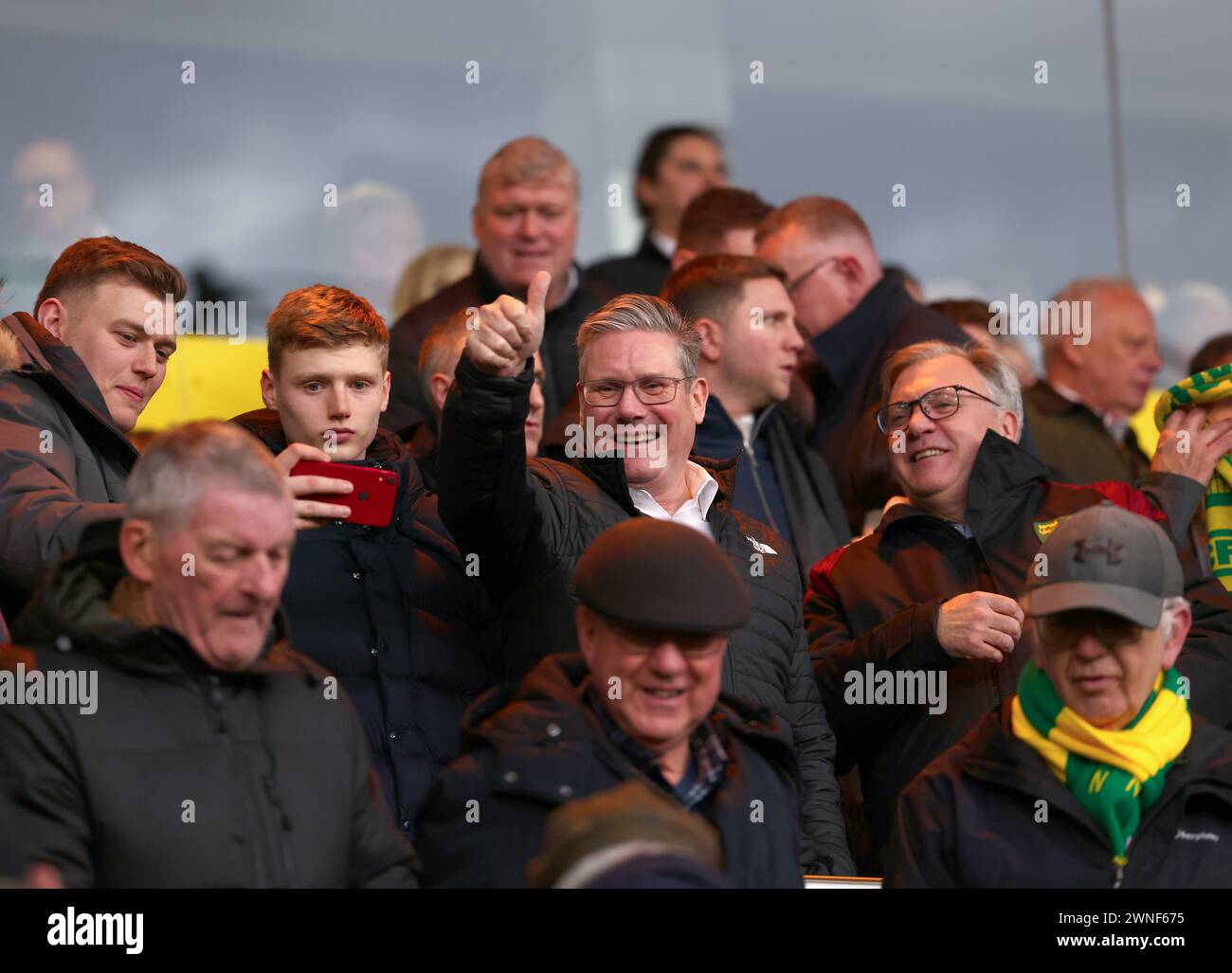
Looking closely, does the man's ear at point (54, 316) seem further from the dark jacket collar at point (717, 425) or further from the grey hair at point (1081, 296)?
the grey hair at point (1081, 296)

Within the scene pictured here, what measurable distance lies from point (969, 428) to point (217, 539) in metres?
2.56

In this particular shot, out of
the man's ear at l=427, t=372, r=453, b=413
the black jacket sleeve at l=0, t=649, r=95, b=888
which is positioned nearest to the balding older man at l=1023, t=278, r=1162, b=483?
the man's ear at l=427, t=372, r=453, b=413

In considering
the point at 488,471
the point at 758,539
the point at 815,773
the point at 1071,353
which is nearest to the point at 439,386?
the point at 758,539

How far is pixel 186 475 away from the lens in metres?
3.22

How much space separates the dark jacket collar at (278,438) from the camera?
4.40 m

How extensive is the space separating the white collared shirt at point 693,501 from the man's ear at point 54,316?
153cm

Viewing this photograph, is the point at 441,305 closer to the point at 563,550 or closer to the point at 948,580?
the point at 563,550

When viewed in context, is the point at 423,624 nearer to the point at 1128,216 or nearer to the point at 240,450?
the point at 240,450

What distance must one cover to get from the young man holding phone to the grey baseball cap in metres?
1.39

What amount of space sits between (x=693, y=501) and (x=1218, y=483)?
5.74 ft

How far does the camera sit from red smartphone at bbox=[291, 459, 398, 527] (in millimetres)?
4043

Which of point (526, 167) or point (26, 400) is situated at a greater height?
Answer: point (526, 167)

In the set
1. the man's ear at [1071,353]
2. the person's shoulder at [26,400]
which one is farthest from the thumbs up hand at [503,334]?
the man's ear at [1071,353]
